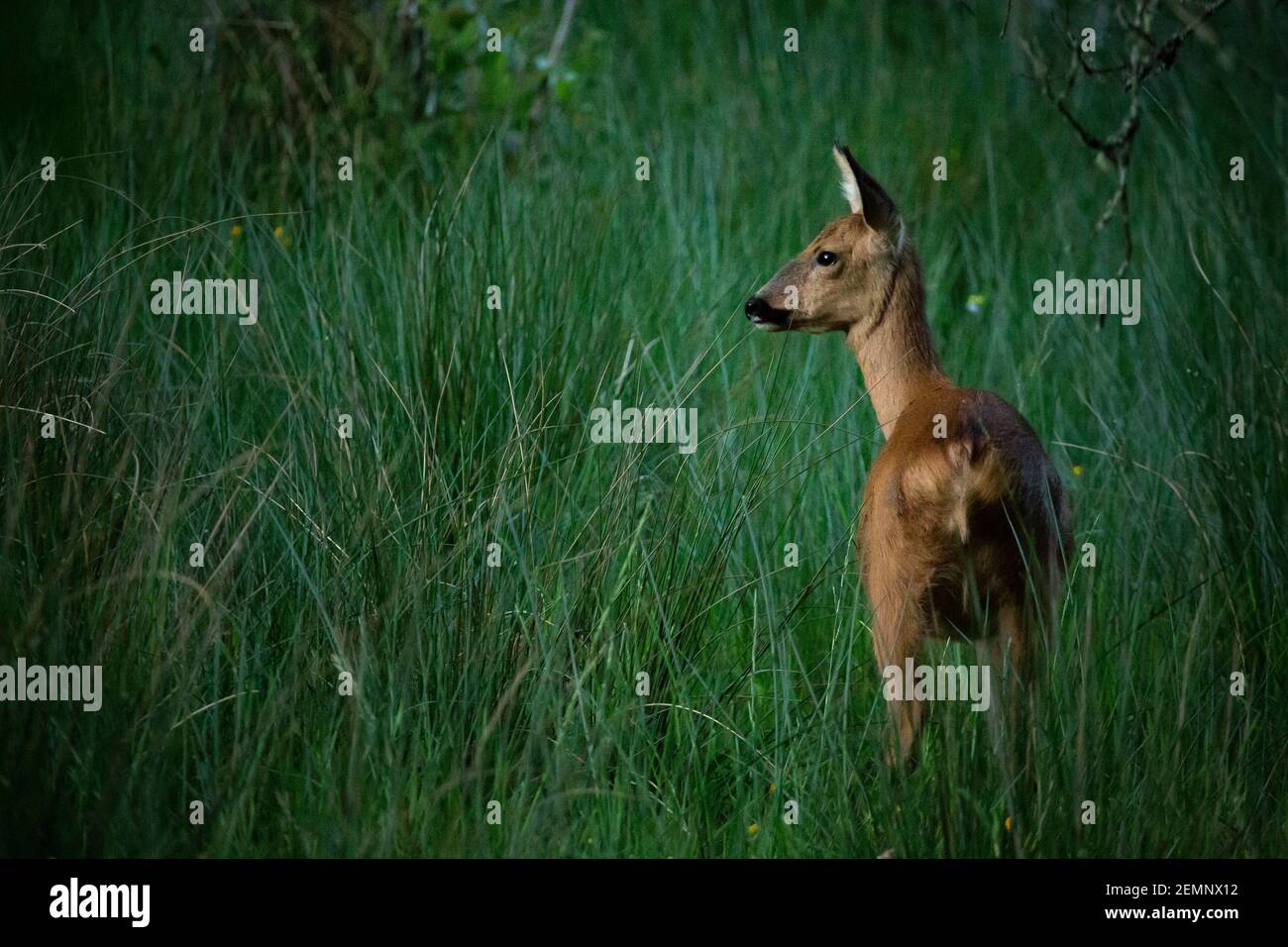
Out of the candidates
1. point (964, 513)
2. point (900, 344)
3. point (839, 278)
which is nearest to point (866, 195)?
point (839, 278)

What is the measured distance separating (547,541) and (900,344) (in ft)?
4.37

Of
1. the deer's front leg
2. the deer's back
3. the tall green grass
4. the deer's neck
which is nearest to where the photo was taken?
the tall green grass

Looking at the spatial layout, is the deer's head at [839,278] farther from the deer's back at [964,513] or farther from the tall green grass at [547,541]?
the deer's back at [964,513]

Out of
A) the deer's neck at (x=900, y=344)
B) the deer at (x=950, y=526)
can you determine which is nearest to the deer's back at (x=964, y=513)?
the deer at (x=950, y=526)

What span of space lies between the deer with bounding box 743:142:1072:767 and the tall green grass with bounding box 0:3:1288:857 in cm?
13

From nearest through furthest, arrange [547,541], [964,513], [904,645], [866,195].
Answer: [964,513] < [904,645] < [866,195] < [547,541]

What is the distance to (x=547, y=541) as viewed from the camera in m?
4.91

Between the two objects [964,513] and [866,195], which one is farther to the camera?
[866,195]

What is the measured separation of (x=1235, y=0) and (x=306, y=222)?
4.14 meters

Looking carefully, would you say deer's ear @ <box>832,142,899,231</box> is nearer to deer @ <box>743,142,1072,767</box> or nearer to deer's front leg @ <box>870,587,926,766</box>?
deer @ <box>743,142,1072,767</box>

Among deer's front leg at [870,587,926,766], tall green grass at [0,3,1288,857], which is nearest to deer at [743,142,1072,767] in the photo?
deer's front leg at [870,587,926,766]

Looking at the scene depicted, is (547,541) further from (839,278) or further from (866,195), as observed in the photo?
(866,195)

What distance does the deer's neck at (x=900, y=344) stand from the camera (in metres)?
4.89

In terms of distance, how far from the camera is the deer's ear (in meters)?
4.76
